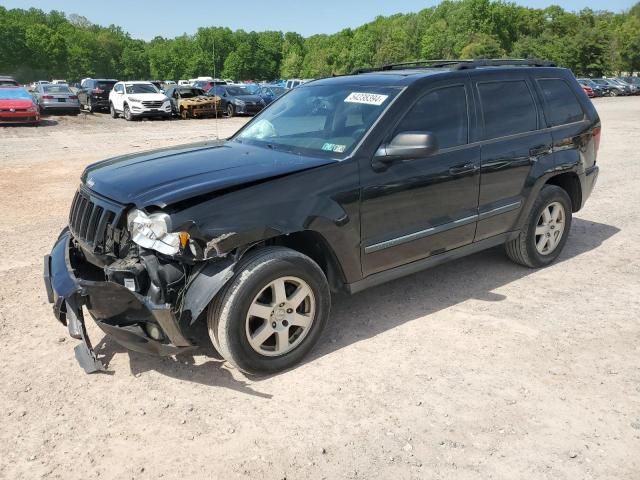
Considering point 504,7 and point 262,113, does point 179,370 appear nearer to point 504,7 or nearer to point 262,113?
point 262,113

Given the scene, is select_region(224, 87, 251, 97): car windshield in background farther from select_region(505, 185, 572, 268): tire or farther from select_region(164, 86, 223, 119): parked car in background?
select_region(505, 185, 572, 268): tire

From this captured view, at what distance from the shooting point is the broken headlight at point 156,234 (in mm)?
3080

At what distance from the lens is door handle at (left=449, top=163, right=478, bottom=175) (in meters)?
4.24

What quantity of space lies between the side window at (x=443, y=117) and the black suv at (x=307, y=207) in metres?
0.01

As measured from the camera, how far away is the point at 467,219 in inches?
175

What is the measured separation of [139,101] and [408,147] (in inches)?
906

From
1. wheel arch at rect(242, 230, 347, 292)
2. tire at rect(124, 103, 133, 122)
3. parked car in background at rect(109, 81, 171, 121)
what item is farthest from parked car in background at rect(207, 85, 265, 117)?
wheel arch at rect(242, 230, 347, 292)

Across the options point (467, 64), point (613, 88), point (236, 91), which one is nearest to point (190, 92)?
point (236, 91)

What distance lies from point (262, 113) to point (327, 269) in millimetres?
1885

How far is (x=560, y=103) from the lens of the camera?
524cm

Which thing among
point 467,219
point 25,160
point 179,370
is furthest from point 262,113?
point 25,160

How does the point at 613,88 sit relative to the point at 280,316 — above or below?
above

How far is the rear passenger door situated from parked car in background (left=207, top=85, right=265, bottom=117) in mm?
22148

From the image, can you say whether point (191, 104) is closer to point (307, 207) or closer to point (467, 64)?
point (467, 64)
